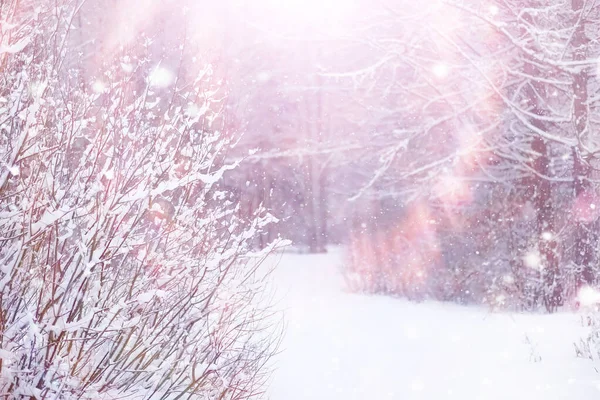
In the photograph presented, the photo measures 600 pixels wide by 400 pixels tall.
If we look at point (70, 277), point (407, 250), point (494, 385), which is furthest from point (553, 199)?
point (70, 277)

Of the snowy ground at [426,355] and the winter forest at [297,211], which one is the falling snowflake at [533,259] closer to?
the winter forest at [297,211]

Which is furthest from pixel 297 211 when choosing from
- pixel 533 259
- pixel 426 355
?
pixel 426 355

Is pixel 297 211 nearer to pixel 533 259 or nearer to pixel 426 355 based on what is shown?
pixel 533 259

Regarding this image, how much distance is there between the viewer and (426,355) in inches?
260

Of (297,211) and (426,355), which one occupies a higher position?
(297,211)

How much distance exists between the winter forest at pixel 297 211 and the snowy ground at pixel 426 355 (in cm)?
4

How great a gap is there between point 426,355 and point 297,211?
13102mm

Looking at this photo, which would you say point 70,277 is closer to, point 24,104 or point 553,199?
point 24,104

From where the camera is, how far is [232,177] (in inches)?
738

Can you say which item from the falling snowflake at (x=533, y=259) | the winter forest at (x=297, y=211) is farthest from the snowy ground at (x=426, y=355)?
the falling snowflake at (x=533, y=259)

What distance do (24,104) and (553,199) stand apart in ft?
31.8

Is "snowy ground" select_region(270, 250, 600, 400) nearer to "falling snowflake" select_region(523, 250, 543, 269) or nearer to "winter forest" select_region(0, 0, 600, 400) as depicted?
"winter forest" select_region(0, 0, 600, 400)

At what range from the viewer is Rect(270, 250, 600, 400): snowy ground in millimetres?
5332

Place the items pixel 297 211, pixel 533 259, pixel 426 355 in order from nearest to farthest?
pixel 426 355 → pixel 533 259 → pixel 297 211
